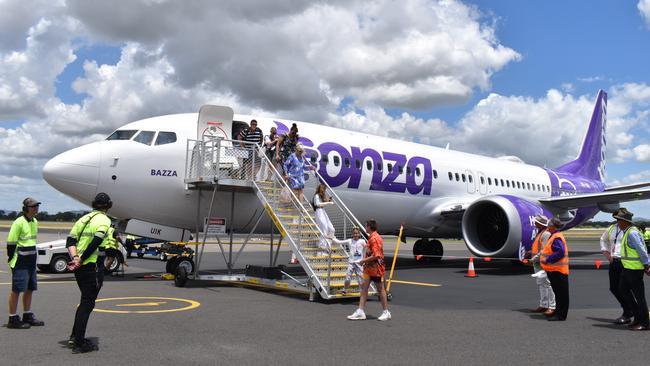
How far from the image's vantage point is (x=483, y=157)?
837 inches

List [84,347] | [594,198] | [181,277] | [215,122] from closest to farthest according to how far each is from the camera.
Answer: [84,347] < [181,277] < [215,122] < [594,198]

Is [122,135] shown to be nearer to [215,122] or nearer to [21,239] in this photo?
[215,122]

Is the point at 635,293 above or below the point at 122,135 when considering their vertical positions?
below

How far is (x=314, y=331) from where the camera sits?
7020mm

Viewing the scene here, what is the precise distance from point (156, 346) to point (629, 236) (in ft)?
21.4

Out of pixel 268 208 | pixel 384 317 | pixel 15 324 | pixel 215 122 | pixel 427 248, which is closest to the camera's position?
pixel 15 324

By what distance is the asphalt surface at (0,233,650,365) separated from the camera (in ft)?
18.5

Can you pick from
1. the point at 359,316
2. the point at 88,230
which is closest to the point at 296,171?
the point at 359,316

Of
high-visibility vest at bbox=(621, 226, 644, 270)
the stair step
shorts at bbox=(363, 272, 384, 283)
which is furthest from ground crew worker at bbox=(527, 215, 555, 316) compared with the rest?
the stair step

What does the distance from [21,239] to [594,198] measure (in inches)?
600

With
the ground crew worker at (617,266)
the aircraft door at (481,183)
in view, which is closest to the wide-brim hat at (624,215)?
the ground crew worker at (617,266)

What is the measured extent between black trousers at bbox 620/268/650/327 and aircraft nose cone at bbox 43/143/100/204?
9626 millimetres

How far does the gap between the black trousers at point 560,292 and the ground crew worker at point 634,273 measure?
78 centimetres

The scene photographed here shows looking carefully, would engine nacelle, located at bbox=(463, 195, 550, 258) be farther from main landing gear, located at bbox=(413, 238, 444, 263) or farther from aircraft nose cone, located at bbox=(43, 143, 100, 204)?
aircraft nose cone, located at bbox=(43, 143, 100, 204)
